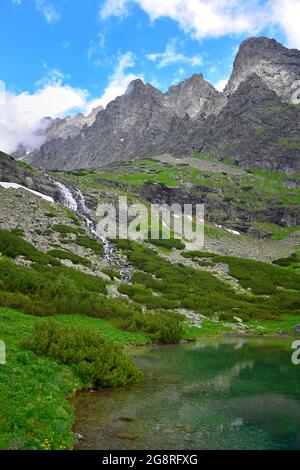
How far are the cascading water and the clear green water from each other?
38.8 metres

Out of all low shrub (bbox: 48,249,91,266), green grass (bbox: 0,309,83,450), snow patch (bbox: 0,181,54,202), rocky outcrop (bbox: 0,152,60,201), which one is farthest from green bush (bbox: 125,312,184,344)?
rocky outcrop (bbox: 0,152,60,201)

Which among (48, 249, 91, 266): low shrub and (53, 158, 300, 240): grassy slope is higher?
(53, 158, 300, 240): grassy slope

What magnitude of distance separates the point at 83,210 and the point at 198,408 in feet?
290

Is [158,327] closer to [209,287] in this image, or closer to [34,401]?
[34,401]

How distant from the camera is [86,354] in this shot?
77.8ft

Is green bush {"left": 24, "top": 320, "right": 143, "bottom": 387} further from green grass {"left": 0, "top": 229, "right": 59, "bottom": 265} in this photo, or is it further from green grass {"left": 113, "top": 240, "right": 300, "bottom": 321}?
green grass {"left": 0, "top": 229, "right": 59, "bottom": 265}

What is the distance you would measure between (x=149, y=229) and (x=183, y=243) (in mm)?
9793

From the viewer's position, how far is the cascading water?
7325 cm

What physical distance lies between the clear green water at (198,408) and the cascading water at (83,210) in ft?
127

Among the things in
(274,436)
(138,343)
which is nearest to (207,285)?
(138,343)

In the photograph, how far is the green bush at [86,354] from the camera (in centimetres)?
2262

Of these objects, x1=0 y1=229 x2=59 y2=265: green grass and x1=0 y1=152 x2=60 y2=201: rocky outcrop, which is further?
x1=0 y1=152 x2=60 y2=201: rocky outcrop

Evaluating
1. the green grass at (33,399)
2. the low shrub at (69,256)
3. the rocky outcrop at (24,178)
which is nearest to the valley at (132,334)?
the green grass at (33,399)

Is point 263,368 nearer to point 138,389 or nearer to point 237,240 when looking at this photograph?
point 138,389
